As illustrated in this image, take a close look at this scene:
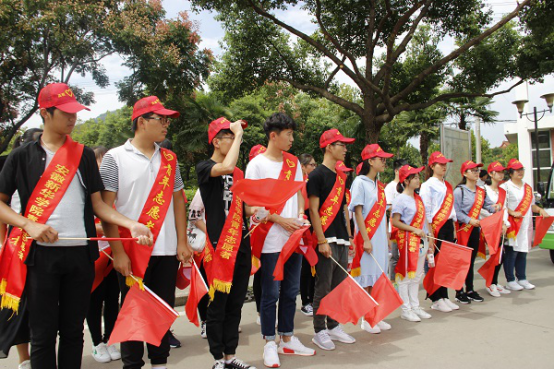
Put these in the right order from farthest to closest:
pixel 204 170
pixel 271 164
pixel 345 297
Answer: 1. pixel 345 297
2. pixel 271 164
3. pixel 204 170

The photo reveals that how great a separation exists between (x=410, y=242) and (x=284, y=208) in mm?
1945

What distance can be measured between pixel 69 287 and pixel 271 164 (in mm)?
1794

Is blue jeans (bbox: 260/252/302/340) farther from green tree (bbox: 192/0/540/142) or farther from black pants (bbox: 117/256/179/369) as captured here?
green tree (bbox: 192/0/540/142)

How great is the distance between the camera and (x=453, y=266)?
496 centimetres

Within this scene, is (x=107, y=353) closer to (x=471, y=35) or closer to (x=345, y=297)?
(x=345, y=297)

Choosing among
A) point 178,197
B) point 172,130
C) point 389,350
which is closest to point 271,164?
point 178,197

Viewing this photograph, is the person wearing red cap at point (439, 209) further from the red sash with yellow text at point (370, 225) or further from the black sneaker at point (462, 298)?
the red sash with yellow text at point (370, 225)

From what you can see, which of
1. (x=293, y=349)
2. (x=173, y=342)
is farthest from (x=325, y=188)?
(x=173, y=342)

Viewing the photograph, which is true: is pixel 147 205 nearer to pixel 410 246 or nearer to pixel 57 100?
pixel 57 100

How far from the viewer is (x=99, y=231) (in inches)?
147

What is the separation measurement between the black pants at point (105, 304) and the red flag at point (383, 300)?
227cm

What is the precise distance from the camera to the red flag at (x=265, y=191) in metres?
3.16

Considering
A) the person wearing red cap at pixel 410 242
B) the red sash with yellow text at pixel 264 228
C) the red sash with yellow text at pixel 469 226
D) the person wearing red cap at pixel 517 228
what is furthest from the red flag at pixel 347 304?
the person wearing red cap at pixel 517 228

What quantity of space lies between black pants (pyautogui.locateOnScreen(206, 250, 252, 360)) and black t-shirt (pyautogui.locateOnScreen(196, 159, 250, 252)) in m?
0.15
